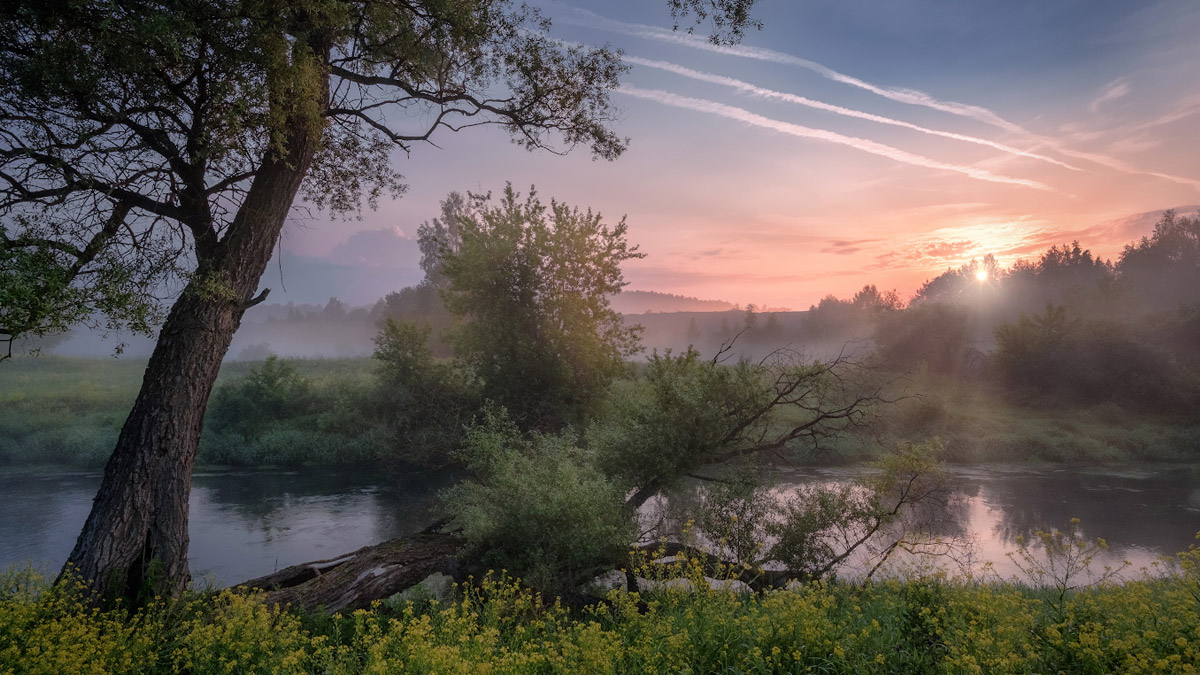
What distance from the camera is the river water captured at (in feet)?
43.2

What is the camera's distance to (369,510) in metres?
16.9

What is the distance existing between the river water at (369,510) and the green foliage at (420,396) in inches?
58.9

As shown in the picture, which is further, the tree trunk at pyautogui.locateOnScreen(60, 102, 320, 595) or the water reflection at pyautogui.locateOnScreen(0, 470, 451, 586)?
the water reflection at pyautogui.locateOnScreen(0, 470, 451, 586)

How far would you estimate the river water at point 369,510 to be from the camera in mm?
13164

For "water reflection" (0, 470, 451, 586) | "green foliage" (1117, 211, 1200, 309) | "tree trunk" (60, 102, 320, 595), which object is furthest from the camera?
"green foliage" (1117, 211, 1200, 309)

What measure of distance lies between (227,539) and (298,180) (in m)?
9.82

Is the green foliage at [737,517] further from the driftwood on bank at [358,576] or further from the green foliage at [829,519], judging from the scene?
the driftwood on bank at [358,576]

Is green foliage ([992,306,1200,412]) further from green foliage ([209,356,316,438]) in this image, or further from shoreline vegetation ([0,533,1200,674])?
green foliage ([209,356,316,438])

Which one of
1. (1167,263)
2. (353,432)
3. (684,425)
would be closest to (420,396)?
(353,432)

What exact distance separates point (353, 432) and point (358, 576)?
16.9 meters

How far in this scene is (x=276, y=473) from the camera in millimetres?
21469

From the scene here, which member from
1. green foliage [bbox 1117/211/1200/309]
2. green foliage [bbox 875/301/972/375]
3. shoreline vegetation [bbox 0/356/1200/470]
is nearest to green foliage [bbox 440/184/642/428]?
shoreline vegetation [bbox 0/356/1200/470]

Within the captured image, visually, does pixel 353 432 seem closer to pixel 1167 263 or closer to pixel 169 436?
pixel 169 436

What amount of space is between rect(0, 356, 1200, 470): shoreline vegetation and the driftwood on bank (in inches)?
529
